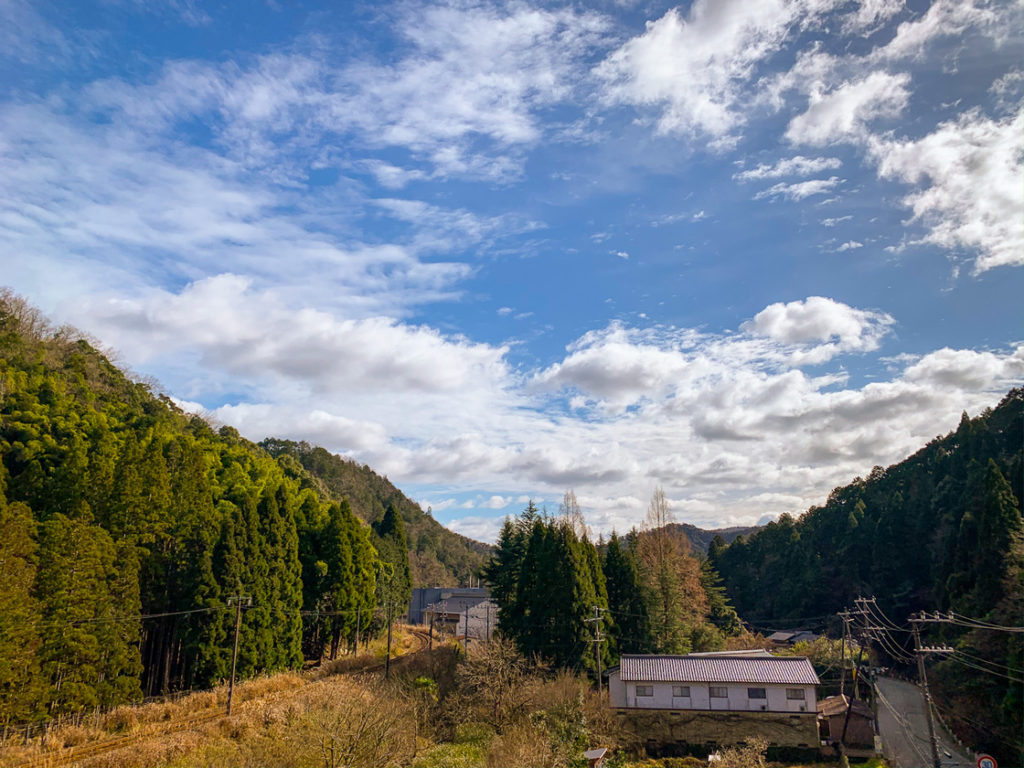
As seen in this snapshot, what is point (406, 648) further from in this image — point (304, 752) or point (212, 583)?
point (304, 752)

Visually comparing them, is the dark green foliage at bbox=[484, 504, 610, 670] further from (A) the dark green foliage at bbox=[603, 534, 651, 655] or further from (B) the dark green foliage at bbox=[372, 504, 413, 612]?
(B) the dark green foliage at bbox=[372, 504, 413, 612]

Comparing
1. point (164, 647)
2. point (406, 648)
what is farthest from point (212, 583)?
point (406, 648)

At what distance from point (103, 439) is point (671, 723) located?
3065cm

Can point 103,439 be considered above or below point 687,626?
above

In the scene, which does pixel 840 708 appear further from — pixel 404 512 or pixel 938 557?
pixel 404 512

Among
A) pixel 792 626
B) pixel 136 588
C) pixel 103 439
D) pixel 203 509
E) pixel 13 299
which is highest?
pixel 13 299

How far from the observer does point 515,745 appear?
20.2m

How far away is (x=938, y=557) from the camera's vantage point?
5391 cm

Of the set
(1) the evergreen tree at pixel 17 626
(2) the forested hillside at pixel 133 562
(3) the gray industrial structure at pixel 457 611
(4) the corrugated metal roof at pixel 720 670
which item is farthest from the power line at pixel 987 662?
(1) the evergreen tree at pixel 17 626

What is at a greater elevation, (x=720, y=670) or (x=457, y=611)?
(x=720, y=670)

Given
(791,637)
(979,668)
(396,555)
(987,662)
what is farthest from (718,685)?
(791,637)

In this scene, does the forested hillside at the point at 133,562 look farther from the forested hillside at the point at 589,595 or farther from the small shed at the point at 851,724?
the small shed at the point at 851,724

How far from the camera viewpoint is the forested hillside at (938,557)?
1173 inches

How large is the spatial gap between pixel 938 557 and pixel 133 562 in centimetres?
5829
